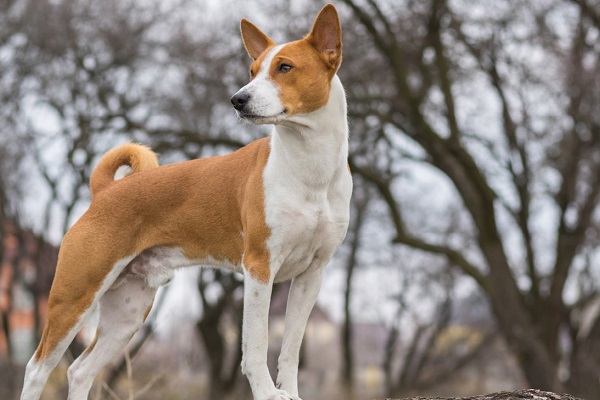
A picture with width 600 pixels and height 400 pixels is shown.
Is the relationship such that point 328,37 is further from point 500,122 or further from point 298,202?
point 500,122

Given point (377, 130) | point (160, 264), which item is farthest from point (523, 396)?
point (377, 130)

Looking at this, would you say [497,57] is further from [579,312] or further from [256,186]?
[256,186]

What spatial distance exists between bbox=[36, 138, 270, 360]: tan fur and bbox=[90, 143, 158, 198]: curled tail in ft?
1.34

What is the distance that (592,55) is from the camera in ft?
51.4

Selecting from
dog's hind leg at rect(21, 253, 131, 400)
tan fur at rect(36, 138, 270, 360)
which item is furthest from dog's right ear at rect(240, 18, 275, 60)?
dog's hind leg at rect(21, 253, 131, 400)

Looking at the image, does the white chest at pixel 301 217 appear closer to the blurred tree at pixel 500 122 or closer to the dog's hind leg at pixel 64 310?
the dog's hind leg at pixel 64 310

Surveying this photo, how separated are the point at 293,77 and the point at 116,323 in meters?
2.05

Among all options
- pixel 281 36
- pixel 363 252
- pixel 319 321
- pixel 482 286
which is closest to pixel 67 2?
pixel 281 36

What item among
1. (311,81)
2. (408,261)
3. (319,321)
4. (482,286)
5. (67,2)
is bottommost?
(319,321)

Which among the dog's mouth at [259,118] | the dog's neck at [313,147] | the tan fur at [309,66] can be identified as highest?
the tan fur at [309,66]

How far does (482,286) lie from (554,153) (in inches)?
130

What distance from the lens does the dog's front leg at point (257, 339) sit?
15.1ft

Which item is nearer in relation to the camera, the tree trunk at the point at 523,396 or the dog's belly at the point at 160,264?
the tree trunk at the point at 523,396

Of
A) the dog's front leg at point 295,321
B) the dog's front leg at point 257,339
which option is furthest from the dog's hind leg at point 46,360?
the dog's front leg at point 295,321
